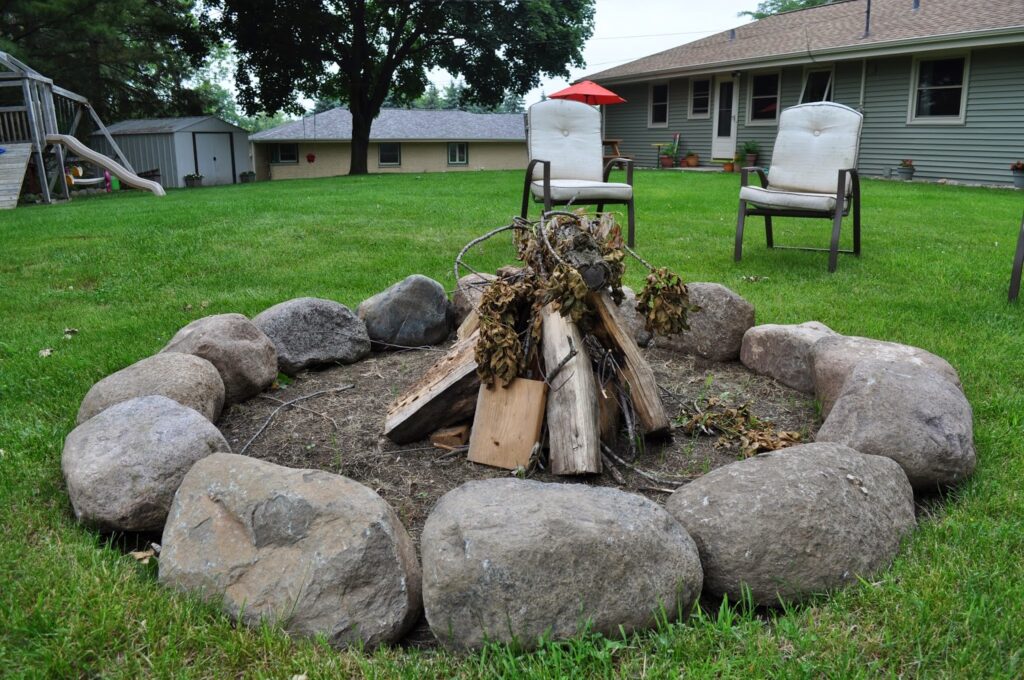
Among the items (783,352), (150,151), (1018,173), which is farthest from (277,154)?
(783,352)

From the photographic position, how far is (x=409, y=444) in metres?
2.91

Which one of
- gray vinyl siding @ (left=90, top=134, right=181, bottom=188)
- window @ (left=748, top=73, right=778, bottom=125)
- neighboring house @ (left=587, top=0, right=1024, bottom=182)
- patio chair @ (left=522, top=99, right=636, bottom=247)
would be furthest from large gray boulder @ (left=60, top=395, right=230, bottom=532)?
gray vinyl siding @ (left=90, top=134, right=181, bottom=188)

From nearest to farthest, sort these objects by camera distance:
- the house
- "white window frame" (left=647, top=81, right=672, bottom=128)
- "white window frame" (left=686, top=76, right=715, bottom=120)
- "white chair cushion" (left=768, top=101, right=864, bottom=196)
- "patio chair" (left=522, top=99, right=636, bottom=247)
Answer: "white chair cushion" (left=768, top=101, right=864, bottom=196), "patio chair" (left=522, top=99, right=636, bottom=247), "white window frame" (left=686, top=76, right=715, bottom=120), "white window frame" (left=647, top=81, right=672, bottom=128), the house

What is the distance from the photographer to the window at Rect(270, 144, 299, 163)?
31219 millimetres

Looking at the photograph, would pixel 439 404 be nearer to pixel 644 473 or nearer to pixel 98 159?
pixel 644 473

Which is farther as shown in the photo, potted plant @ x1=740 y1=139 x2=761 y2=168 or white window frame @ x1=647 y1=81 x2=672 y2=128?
white window frame @ x1=647 y1=81 x2=672 y2=128

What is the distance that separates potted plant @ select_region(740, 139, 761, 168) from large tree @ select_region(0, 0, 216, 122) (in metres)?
15.8

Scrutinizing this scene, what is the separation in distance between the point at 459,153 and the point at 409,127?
2.31 m

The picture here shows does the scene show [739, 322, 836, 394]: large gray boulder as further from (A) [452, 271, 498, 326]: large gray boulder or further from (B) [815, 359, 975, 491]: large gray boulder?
(A) [452, 271, 498, 326]: large gray boulder

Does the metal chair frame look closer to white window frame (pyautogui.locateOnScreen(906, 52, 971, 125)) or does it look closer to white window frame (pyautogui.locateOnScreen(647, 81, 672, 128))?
white window frame (pyautogui.locateOnScreen(906, 52, 971, 125))

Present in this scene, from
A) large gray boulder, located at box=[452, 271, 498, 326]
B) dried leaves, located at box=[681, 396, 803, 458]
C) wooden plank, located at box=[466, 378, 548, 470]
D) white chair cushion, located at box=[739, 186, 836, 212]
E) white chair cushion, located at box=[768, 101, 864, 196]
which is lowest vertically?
dried leaves, located at box=[681, 396, 803, 458]

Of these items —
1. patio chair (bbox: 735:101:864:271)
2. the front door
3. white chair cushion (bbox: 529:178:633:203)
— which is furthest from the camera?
the front door

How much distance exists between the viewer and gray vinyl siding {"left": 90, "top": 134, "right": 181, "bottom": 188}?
83.8 ft

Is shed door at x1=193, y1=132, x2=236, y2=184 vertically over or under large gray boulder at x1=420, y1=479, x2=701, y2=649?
over
